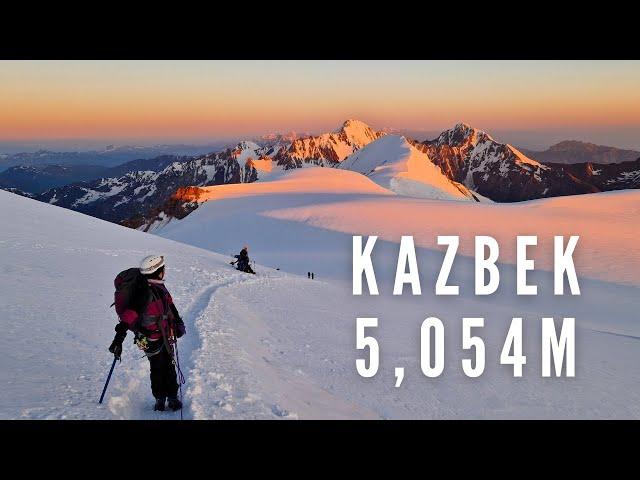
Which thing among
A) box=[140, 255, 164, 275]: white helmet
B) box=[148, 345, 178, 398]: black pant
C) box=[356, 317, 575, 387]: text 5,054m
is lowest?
box=[356, 317, 575, 387]: text 5,054m

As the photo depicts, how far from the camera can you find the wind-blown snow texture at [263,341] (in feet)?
25.7

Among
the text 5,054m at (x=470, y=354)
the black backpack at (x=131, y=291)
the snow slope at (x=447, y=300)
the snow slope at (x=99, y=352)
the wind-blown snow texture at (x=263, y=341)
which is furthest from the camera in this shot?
the text 5,054m at (x=470, y=354)

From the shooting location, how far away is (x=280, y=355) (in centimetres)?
1170

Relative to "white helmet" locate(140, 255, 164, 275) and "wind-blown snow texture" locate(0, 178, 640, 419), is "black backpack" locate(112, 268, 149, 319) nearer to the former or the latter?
"white helmet" locate(140, 255, 164, 275)

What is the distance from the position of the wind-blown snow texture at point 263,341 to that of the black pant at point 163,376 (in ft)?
1.12

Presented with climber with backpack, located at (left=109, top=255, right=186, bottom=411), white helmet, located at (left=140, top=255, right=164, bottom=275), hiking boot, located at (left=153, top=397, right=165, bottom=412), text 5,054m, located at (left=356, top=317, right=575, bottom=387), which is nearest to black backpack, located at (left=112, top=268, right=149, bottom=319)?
climber with backpack, located at (left=109, top=255, right=186, bottom=411)

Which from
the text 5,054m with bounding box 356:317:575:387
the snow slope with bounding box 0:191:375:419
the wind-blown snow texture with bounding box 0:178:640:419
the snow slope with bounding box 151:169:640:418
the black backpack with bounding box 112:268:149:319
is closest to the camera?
the black backpack with bounding box 112:268:149:319

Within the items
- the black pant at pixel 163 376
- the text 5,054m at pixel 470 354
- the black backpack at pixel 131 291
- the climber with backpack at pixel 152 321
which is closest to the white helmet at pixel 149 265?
the climber with backpack at pixel 152 321

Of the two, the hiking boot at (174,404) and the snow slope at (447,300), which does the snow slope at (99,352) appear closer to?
the hiking boot at (174,404)

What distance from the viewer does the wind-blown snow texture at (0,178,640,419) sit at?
7.84m

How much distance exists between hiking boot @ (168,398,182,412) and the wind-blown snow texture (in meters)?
0.15

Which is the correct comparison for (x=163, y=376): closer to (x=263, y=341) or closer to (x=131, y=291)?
(x=131, y=291)

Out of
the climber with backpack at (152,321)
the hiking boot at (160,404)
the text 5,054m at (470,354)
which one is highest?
the climber with backpack at (152,321)

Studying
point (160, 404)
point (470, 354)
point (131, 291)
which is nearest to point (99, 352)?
point (160, 404)
